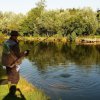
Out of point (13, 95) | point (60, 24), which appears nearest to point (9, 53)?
point (13, 95)

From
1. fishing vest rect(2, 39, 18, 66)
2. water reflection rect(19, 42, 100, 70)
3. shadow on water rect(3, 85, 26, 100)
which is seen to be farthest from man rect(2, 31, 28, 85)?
water reflection rect(19, 42, 100, 70)

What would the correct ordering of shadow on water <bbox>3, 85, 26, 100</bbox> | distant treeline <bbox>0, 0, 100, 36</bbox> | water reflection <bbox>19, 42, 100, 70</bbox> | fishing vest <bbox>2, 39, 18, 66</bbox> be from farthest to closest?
distant treeline <bbox>0, 0, 100, 36</bbox> → water reflection <bbox>19, 42, 100, 70</bbox> → shadow on water <bbox>3, 85, 26, 100</bbox> → fishing vest <bbox>2, 39, 18, 66</bbox>

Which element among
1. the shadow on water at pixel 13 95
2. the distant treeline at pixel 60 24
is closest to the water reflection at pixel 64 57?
the shadow on water at pixel 13 95

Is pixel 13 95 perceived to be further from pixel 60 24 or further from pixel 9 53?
pixel 60 24

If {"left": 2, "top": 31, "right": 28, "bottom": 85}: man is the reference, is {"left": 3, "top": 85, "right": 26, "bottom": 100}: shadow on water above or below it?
below

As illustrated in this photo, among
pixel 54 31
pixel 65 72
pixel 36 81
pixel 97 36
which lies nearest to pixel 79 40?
pixel 97 36

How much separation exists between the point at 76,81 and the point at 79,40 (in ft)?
223

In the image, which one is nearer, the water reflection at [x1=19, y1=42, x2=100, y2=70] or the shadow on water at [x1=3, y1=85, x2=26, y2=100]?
the shadow on water at [x1=3, y1=85, x2=26, y2=100]

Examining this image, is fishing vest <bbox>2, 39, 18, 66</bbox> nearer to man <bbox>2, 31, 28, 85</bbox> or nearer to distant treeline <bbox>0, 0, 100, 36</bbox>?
man <bbox>2, 31, 28, 85</bbox>

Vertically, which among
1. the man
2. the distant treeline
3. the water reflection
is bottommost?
the water reflection

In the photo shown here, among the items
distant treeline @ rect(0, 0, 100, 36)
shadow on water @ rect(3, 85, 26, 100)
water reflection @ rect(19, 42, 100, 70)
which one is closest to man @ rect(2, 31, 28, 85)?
shadow on water @ rect(3, 85, 26, 100)

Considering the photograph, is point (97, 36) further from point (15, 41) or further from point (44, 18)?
point (15, 41)

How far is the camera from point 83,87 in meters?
27.4

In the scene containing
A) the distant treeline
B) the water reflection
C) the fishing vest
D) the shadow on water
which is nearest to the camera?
the fishing vest
